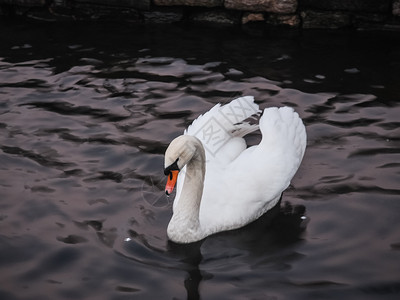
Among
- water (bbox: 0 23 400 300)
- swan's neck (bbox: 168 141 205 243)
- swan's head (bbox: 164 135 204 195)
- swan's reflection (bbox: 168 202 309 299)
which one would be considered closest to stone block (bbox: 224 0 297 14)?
water (bbox: 0 23 400 300)

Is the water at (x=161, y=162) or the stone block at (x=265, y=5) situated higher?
the stone block at (x=265, y=5)

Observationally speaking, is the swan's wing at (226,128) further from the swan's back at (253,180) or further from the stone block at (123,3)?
the stone block at (123,3)

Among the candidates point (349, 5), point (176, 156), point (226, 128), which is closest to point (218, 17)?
point (349, 5)

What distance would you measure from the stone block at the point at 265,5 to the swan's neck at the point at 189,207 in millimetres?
4978

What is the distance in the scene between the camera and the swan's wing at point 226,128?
596 cm

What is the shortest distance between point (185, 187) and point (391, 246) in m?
1.67

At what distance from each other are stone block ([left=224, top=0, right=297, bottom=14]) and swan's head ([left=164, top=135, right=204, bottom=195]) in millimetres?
5079

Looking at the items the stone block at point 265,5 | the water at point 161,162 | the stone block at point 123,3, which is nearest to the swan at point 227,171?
the water at point 161,162

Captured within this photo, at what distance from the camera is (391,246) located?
16.5 feet

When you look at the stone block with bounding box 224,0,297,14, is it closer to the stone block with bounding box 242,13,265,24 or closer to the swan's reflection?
the stone block with bounding box 242,13,265,24

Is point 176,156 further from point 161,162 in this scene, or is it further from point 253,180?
point 161,162

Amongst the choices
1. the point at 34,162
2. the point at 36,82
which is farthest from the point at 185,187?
the point at 36,82

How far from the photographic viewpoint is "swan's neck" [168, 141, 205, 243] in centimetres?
509

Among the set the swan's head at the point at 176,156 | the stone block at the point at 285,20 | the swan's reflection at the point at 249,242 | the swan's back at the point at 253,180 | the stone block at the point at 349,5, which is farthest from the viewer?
the stone block at the point at 285,20
